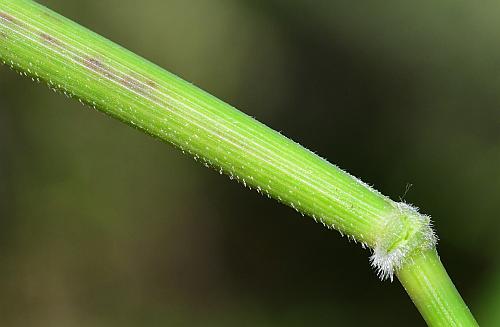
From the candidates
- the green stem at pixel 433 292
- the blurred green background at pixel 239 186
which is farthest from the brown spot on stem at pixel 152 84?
the blurred green background at pixel 239 186

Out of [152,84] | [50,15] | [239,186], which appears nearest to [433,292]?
[152,84]

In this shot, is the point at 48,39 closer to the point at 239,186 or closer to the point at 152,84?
the point at 152,84

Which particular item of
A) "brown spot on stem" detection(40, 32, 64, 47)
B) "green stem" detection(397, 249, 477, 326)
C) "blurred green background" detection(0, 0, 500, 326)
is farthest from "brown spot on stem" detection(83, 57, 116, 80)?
"blurred green background" detection(0, 0, 500, 326)

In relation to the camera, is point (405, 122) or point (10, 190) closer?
point (405, 122)

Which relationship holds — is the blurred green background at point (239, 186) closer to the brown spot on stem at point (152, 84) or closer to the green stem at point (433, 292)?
the green stem at point (433, 292)

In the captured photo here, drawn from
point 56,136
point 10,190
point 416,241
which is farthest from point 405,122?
point 416,241

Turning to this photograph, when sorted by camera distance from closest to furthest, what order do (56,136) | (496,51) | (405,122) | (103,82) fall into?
(103,82), (496,51), (405,122), (56,136)

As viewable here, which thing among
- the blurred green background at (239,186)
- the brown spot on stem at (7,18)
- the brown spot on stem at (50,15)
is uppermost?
the blurred green background at (239,186)

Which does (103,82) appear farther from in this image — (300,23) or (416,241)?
(300,23)

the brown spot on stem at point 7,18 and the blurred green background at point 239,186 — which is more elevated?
the blurred green background at point 239,186
